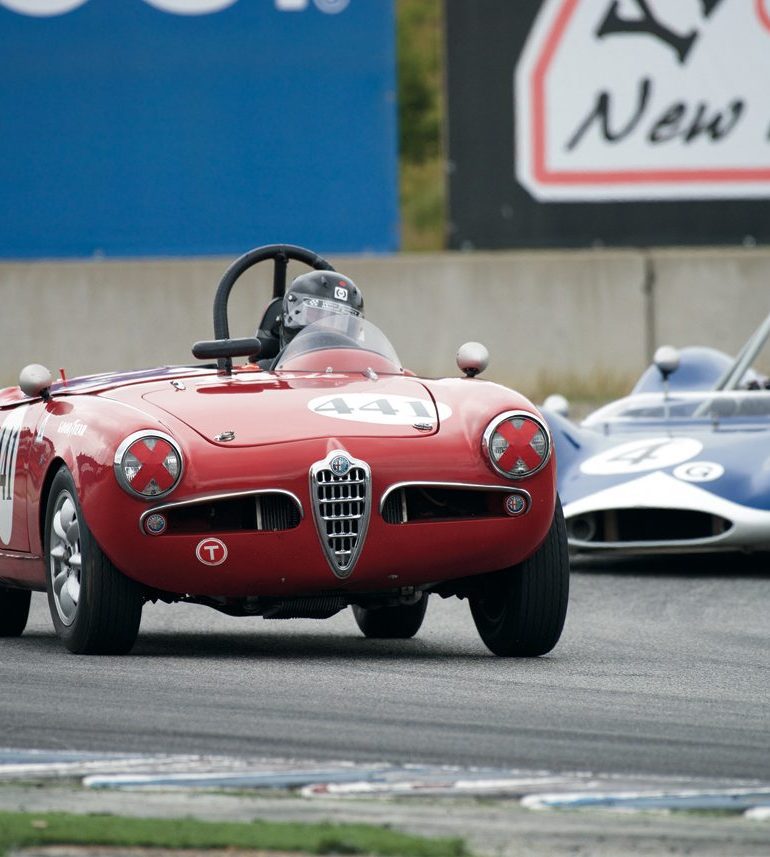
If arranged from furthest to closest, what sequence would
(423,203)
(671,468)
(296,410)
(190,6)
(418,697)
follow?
1. (423,203)
2. (190,6)
3. (671,468)
4. (296,410)
5. (418,697)

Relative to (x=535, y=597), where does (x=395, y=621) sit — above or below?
below

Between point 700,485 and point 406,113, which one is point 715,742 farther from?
point 406,113

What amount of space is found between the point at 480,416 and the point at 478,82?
34.7ft

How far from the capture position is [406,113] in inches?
1435

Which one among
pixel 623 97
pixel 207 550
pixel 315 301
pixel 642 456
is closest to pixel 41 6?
pixel 623 97

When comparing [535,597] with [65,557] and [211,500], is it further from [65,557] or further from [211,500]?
[65,557]

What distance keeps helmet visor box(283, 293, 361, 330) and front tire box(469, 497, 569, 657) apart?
1322 millimetres

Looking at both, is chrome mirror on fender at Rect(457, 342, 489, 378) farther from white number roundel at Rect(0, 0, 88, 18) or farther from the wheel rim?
white number roundel at Rect(0, 0, 88, 18)

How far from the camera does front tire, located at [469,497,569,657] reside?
20.3ft

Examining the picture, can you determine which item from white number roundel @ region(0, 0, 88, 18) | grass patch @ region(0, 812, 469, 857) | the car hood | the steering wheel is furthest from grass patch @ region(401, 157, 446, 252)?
grass patch @ region(0, 812, 469, 857)

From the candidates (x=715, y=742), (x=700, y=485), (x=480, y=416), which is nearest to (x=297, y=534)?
(x=480, y=416)

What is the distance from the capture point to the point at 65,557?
20.2 feet

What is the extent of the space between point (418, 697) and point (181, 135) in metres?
11.3

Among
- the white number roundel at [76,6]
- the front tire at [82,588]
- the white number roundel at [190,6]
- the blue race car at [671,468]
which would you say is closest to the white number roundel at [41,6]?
the white number roundel at [76,6]
